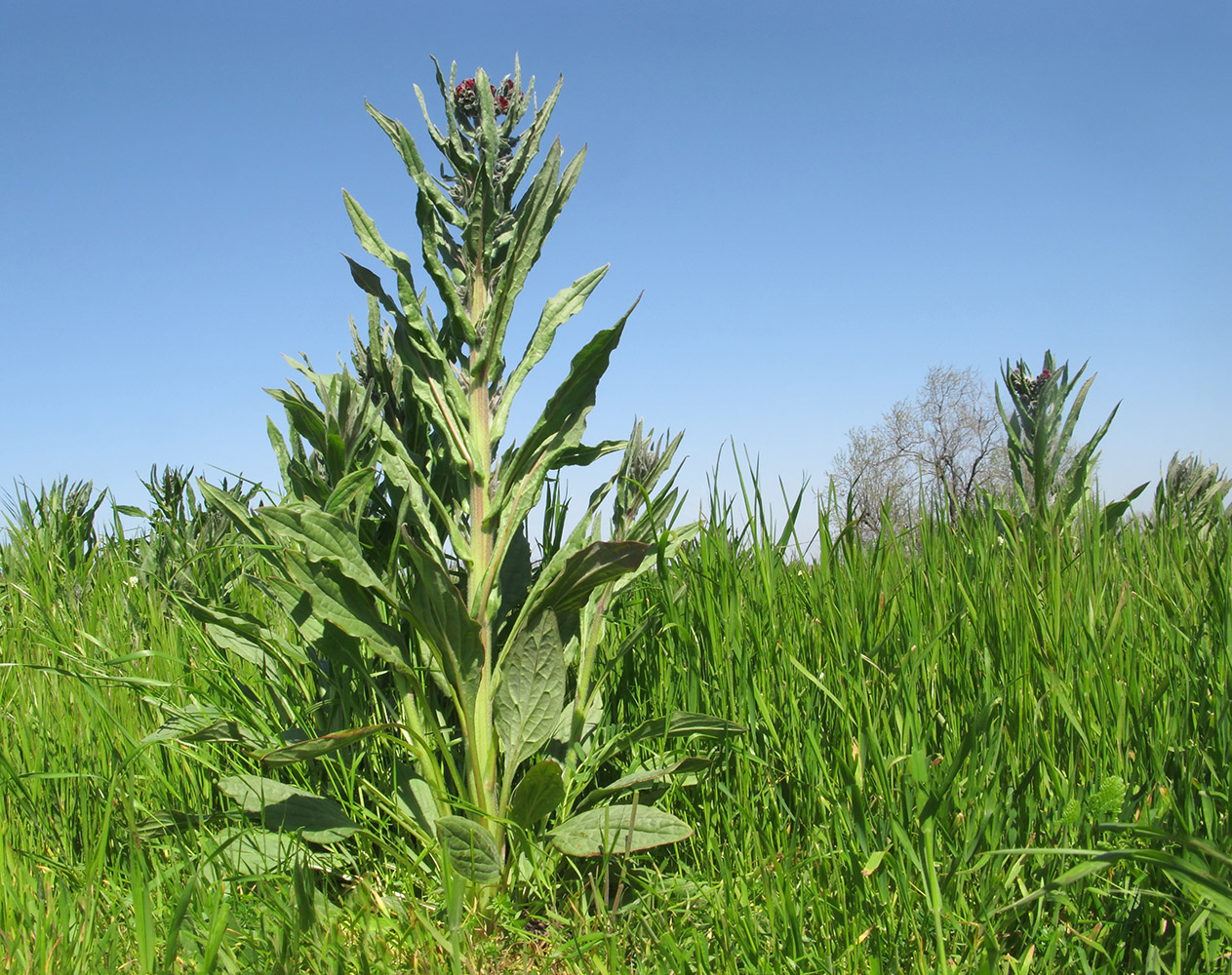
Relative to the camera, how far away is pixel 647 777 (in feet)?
6.04

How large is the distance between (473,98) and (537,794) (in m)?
1.73

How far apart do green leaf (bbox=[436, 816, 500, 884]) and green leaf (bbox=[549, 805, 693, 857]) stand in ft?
0.51

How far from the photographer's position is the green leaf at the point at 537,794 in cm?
167

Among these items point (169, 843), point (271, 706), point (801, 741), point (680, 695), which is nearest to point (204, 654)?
point (271, 706)

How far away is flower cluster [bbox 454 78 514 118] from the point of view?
2111mm

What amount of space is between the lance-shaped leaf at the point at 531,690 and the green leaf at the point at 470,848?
7.2 inches

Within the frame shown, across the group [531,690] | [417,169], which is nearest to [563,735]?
[531,690]

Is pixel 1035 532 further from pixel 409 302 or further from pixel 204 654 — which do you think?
pixel 204 654

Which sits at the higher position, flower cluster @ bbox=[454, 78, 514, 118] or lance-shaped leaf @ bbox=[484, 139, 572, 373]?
flower cluster @ bbox=[454, 78, 514, 118]

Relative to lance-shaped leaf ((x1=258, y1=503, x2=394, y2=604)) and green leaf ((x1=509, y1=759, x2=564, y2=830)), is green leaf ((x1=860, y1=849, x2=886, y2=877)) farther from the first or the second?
lance-shaped leaf ((x1=258, y1=503, x2=394, y2=604))

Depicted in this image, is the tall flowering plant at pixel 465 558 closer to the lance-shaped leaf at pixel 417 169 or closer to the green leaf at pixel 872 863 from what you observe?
the lance-shaped leaf at pixel 417 169

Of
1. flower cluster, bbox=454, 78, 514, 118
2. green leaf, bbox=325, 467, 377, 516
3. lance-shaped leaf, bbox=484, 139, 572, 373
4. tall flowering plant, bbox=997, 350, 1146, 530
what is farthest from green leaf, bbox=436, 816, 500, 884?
tall flowering plant, bbox=997, 350, 1146, 530

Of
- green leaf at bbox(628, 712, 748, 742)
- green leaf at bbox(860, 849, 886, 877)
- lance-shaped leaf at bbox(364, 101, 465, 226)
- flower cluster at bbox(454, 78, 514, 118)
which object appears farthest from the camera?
flower cluster at bbox(454, 78, 514, 118)

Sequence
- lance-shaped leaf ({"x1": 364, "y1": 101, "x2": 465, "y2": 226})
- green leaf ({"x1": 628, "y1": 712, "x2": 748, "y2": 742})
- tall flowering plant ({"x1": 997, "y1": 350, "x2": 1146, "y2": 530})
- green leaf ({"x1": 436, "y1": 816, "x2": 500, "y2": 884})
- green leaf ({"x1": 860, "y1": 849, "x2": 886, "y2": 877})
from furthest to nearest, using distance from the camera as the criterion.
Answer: tall flowering plant ({"x1": 997, "y1": 350, "x2": 1146, "y2": 530})
lance-shaped leaf ({"x1": 364, "y1": 101, "x2": 465, "y2": 226})
green leaf ({"x1": 628, "y1": 712, "x2": 748, "y2": 742})
green leaf ({"x1": 436, "y1": 816, "x2": 500, "y2": 884})
green leaf ({"x1": 860, "y1": 849, "x2": 886, "y2": 877})
